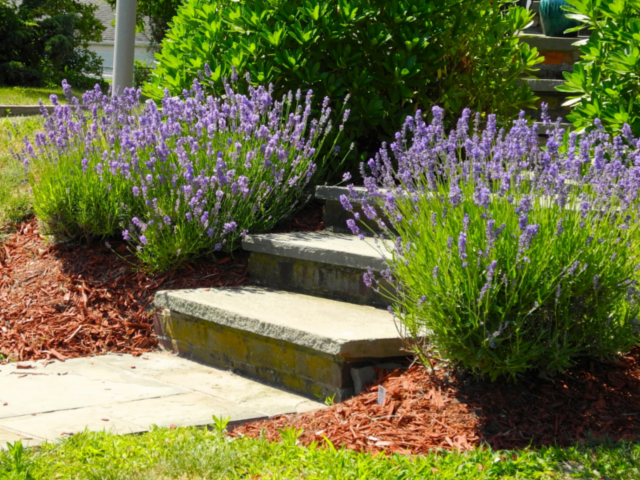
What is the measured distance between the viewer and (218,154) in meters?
4.69

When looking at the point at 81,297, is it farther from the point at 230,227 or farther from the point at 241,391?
the point at 241,391

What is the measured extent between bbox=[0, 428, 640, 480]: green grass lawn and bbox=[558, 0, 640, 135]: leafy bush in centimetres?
Result: 205

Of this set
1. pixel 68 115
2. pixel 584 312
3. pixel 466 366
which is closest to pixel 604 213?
pixel 584 312

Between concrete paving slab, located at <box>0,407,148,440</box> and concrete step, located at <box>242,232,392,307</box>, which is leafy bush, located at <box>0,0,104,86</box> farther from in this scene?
concrete paving slab, located at <box>0,407,148,440</box>

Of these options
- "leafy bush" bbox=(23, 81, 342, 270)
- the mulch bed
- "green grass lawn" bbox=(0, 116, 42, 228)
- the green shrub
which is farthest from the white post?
the green shrub

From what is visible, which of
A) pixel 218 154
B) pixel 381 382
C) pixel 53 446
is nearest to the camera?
pixel 53 446

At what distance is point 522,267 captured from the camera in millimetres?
2986

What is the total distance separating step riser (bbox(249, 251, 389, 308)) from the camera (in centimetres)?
421

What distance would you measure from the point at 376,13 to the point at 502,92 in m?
1.17

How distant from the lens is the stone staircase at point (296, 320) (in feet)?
11.6

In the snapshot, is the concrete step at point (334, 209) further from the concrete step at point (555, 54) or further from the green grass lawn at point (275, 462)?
the concrete step at point (555, 54)

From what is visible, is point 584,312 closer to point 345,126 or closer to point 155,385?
point 155,385

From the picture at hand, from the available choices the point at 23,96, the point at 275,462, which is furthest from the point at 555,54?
the point at 23,96

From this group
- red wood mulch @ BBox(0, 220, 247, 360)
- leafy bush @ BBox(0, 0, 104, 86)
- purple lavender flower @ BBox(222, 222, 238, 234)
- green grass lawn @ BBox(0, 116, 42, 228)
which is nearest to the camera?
red wood mulch @ BBox(0, 220, 247, 360)
